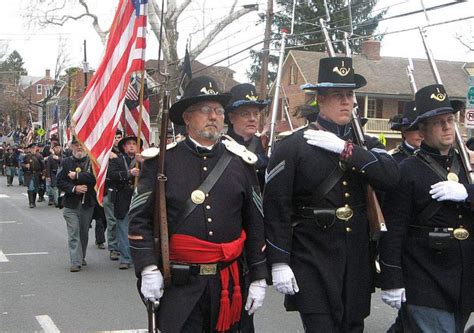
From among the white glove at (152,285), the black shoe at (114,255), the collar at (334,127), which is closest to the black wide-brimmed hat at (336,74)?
the collar at (334,127)

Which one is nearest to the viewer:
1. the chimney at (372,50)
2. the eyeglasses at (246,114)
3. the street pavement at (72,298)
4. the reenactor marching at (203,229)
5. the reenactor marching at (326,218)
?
the reenactor marching at (203,229)

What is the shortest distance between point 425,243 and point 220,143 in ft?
4.80

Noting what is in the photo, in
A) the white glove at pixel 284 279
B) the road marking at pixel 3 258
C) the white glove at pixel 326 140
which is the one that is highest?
the white glove at pixel 326 140

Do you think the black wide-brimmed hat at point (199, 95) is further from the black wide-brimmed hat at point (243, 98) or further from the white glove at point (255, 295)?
the black wide-brimmed hat at point (243, 98)

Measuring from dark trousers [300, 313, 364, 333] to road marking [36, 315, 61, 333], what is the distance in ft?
11.2

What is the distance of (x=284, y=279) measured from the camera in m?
4.11

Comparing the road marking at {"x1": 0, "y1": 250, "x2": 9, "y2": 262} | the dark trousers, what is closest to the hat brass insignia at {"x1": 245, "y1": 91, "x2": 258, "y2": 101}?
the dark trousers

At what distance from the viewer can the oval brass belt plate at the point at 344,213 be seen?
4.21 m

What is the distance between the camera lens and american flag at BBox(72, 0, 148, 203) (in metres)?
7.08

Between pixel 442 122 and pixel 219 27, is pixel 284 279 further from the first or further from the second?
pixel 219 27

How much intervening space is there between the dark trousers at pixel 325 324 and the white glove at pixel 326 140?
40.0 inches

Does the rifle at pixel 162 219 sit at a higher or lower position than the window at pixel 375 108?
lower

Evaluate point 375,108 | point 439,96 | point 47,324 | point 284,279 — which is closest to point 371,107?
point 375,108

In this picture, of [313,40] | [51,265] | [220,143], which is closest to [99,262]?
[51,265]
